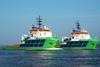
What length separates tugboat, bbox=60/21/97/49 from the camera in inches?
7279

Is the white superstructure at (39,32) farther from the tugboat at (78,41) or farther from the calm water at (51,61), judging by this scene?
the calm water at (51,61)

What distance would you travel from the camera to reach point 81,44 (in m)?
187

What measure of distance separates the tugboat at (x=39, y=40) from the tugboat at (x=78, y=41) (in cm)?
548

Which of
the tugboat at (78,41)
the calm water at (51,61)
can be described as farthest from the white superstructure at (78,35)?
the calm water at (51,61)

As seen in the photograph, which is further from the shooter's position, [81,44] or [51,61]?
[81,44]

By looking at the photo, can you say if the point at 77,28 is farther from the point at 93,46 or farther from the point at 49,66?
the point at 49,66

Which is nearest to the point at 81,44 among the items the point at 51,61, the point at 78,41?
the point at 78,41

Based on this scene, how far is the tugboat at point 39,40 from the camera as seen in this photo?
180125 mm

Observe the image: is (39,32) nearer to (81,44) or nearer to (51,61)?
(81,44)

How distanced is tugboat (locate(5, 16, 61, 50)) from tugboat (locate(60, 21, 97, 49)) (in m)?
5.48

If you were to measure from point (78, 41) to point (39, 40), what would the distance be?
55.6 feet

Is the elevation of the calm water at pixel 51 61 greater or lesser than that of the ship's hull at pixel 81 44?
lesser

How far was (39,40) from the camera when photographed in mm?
182000

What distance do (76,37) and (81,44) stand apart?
15.7 feet
